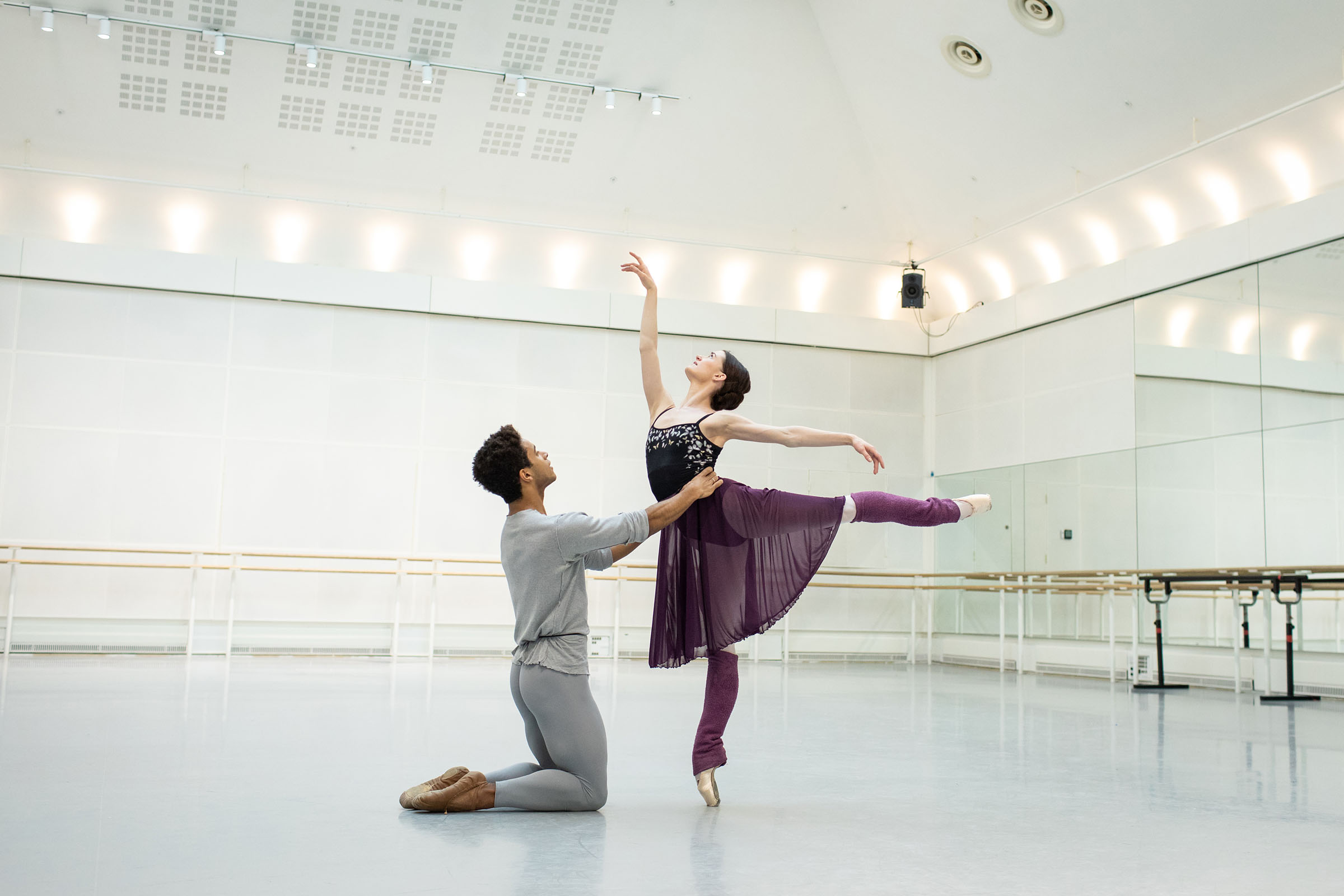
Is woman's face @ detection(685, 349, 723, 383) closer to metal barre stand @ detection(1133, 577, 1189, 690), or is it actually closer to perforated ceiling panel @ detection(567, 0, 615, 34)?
metal barre stand @ detection(1133, 577, 1189, 690)

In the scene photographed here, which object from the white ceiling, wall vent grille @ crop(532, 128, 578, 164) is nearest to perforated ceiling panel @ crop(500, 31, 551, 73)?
the white ceiling

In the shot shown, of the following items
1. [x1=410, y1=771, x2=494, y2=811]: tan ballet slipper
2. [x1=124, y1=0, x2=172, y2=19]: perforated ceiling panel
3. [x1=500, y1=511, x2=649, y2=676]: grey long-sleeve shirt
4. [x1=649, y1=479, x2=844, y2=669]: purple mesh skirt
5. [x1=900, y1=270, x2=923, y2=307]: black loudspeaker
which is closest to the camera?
[x1=410, y1=771, x2=494, y2=811]: tan ballet slipper

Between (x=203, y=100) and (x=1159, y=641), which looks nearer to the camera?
(x=1159, y=641)

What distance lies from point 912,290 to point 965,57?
3.35m

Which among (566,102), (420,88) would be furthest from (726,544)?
(420,88)

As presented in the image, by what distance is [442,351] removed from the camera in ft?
39.0

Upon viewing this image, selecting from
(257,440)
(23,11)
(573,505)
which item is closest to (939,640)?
(573,505)

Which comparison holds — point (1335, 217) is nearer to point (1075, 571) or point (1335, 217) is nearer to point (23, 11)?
point (1075, 571)

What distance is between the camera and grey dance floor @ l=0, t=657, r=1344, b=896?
235 cm

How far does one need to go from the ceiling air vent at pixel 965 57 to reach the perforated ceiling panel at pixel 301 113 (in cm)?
595

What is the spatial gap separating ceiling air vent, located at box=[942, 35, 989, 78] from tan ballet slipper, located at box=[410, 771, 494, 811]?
8.70 metres

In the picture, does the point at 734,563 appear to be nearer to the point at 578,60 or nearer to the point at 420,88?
the point at 578,60

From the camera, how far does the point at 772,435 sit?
339cm

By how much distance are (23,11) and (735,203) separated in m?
6.98
